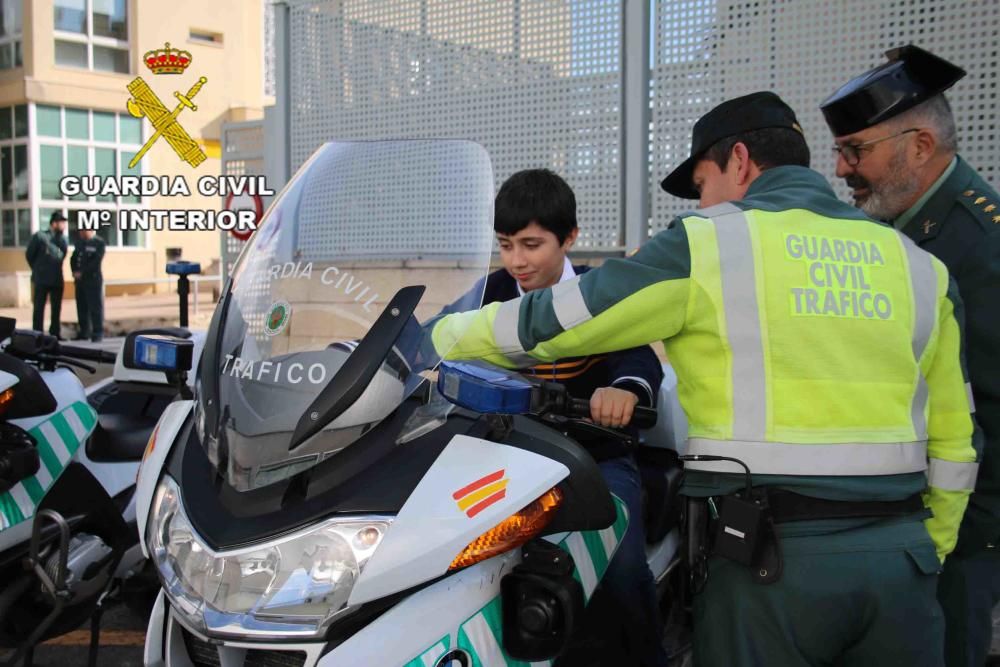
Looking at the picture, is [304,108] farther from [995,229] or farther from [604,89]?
[995,229]

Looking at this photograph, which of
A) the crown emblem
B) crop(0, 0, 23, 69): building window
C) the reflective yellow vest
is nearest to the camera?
the reflective yellow vest

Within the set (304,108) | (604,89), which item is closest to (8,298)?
(304,108)

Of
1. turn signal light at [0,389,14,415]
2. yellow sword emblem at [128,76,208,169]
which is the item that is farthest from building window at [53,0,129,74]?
turn signal light at [0,389,14,415]

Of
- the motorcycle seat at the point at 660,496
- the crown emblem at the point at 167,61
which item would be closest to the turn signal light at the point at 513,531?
the motorcycle seat at the point at 660,496

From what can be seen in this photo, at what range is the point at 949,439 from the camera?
6.41 feet

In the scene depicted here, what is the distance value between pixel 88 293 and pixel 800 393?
12699 mm

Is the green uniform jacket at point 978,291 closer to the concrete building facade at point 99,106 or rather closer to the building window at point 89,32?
the concrete building facade at point 99,106

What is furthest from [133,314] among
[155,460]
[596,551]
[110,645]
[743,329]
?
[743,329]

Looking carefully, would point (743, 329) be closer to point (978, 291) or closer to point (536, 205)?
point (978, 291)

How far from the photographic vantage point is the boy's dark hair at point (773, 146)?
1.95 m

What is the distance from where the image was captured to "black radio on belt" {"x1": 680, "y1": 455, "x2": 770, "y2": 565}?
1742 millimetres

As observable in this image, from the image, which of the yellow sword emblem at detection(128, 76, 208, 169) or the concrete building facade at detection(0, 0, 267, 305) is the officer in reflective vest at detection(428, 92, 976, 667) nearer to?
the yellow sword emblem at detection(128, 76, 208, 169)

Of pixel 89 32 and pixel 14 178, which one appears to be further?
pixel 14 178

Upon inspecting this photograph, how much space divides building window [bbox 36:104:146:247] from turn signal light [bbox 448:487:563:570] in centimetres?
2003
